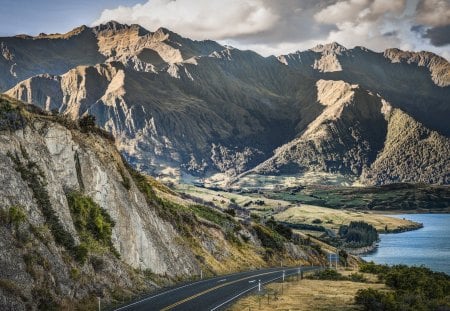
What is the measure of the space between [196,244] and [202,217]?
17.5 m

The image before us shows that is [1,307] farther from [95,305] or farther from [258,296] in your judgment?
[258,296]

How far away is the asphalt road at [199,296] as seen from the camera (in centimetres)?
4014

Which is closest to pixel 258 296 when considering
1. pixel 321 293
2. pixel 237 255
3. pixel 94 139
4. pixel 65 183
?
pixel 321 293

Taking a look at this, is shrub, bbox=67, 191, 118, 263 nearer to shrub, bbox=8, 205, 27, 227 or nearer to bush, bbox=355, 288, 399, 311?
shrub, bbox=8, 205, 27, 227

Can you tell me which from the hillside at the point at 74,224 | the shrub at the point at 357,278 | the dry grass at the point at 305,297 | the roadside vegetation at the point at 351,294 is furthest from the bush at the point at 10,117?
the shrub at the point at 357,278

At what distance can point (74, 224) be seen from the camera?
45312 mm

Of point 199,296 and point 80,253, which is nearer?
point 80,253

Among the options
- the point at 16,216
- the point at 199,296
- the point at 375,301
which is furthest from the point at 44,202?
the point at 375,301

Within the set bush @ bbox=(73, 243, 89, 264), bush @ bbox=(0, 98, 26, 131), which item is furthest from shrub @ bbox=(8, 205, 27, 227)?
bush @ bbox=(0, 98, 26, 131)

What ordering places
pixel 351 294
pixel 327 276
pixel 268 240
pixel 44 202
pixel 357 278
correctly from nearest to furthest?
pixel 44 202, pixel 351 294, pixel 357 278, pixel 327 276, pixel 268 240

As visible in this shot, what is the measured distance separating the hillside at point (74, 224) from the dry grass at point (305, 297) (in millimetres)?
9619

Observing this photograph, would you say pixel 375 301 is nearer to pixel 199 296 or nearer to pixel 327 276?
pixel 199 296

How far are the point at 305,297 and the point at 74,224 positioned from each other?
68.0ft

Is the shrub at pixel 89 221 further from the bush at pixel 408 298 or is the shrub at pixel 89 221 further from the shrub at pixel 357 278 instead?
the shrub at pixel 357 278
